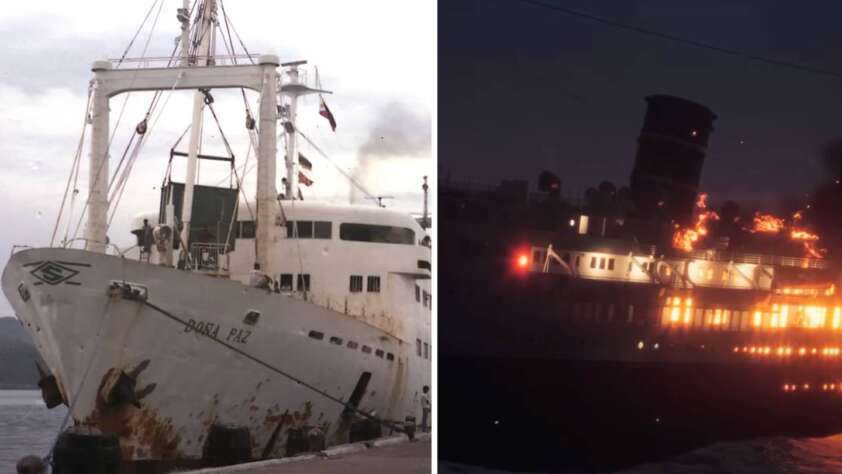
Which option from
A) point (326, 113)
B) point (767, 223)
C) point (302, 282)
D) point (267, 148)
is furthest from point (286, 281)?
point (767, 223)

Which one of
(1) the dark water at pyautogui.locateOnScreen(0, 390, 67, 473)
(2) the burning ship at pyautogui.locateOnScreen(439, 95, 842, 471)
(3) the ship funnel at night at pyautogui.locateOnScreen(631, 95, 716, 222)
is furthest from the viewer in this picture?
(1) the dark water at pyautogui.locateOnScreen(0, 390, 67, 473)

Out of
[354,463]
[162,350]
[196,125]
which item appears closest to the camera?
[354,463]

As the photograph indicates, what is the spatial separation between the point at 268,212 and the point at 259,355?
0.83 m

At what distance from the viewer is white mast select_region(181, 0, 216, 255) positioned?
4.89 meters

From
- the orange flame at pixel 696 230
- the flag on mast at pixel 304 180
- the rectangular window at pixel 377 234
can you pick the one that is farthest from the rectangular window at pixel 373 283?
the orange flame at pixel 696 230

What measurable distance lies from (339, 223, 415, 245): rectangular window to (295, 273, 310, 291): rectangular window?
13.8 inches

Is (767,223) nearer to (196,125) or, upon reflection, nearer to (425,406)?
(196,125)

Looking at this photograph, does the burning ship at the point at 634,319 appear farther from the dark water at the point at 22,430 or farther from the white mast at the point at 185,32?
the dark water at the point at 22,430

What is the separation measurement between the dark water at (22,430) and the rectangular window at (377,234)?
6.69 ft

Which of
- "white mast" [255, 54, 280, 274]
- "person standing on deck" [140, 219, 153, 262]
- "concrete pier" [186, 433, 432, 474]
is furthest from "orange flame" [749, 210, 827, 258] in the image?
"person standing on deck" [140, 219, 153, 262]

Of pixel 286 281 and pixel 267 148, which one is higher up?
pixel 267 148

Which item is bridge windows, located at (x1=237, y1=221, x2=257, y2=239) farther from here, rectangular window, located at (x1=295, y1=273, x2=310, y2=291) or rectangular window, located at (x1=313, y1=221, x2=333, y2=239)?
rectangular window, located at (x1=313, y1=221, x2=333, y2=239)

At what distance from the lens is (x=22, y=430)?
41.2ft

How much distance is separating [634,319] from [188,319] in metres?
2.30
